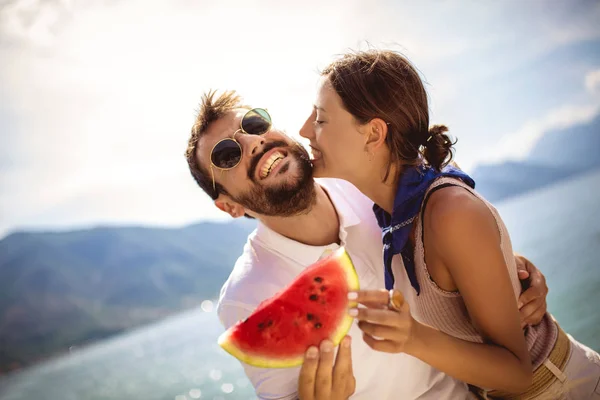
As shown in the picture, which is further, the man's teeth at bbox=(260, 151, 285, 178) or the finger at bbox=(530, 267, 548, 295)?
the man's teeth at bbox=(260, 151, 285, 178)

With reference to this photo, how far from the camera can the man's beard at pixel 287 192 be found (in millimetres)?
2963

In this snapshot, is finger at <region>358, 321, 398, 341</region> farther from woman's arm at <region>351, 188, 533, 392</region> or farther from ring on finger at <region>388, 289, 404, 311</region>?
woman's arm at <region>351, 188, 533, 392</region>

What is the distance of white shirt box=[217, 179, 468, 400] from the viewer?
8.51ft

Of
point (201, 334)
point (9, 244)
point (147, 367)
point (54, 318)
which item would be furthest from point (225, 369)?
point (9, 244)

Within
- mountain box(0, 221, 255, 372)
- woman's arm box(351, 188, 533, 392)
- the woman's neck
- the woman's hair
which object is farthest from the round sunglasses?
mountain box(0, 221, 255, 372)

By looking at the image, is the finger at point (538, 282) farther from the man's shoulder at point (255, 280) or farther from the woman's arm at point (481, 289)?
the man's shoulder at point (255, 280)

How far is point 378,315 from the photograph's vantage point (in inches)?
56.0

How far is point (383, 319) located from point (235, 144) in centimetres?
202

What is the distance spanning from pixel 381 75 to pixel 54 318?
5292cm

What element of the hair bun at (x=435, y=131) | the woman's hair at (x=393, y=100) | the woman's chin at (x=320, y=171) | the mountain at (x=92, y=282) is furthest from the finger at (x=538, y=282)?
the mountain at (x=92, y=282)

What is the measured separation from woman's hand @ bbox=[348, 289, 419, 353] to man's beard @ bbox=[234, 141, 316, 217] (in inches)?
60.1

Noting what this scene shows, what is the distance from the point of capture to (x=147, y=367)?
81.1 feet

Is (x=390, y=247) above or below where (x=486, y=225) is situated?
below

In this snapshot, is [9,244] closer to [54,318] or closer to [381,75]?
[54,318]
